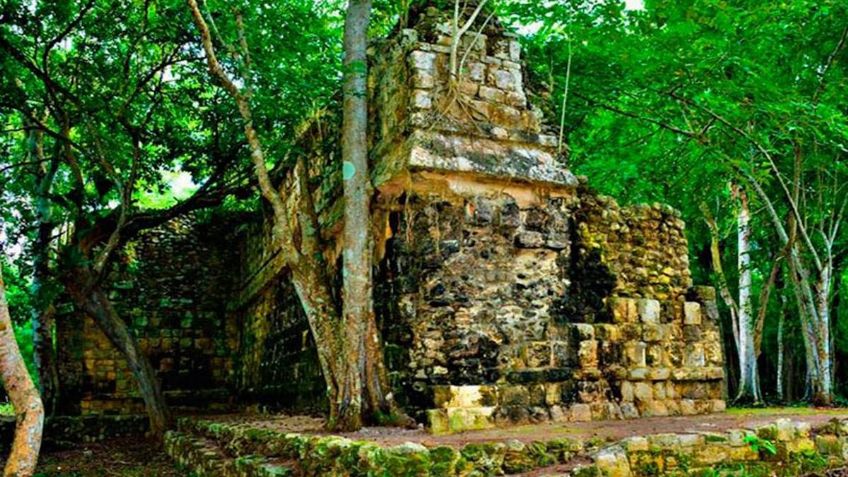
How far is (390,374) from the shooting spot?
265 inches

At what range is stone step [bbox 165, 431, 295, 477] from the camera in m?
5.90

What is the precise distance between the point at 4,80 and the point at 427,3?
7207 mm

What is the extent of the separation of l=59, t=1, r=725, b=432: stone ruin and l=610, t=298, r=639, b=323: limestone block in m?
0.02

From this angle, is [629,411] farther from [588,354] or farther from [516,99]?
[516,99]

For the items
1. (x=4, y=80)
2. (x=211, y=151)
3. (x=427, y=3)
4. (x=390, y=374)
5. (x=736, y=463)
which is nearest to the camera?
(x=736, y=463)

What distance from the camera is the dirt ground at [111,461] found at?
365 inches

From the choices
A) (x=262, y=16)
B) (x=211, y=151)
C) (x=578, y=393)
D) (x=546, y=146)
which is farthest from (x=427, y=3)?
(x=211, y=151)

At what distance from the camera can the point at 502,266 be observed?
707 centimetres

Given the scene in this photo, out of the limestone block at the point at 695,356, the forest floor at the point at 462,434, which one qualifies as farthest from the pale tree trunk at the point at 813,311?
the limestone block at the point at 695,356

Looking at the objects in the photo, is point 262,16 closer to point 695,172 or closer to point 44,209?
point 44,209

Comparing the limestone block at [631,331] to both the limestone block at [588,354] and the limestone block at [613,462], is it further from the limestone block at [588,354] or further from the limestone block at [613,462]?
the limestone block at [613,462]

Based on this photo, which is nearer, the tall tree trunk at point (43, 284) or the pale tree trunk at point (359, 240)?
the pale tree trunk at point (359, 240)

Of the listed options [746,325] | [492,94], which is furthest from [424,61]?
[746,325]

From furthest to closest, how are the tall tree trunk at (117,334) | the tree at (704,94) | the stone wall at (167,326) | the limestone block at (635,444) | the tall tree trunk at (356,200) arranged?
the stone wall at (167,326) → the tall tree trunk at (117,334) → the tree at (704,94) → the tall tree trunk at (356,200) → the limestone block at (635,444)
